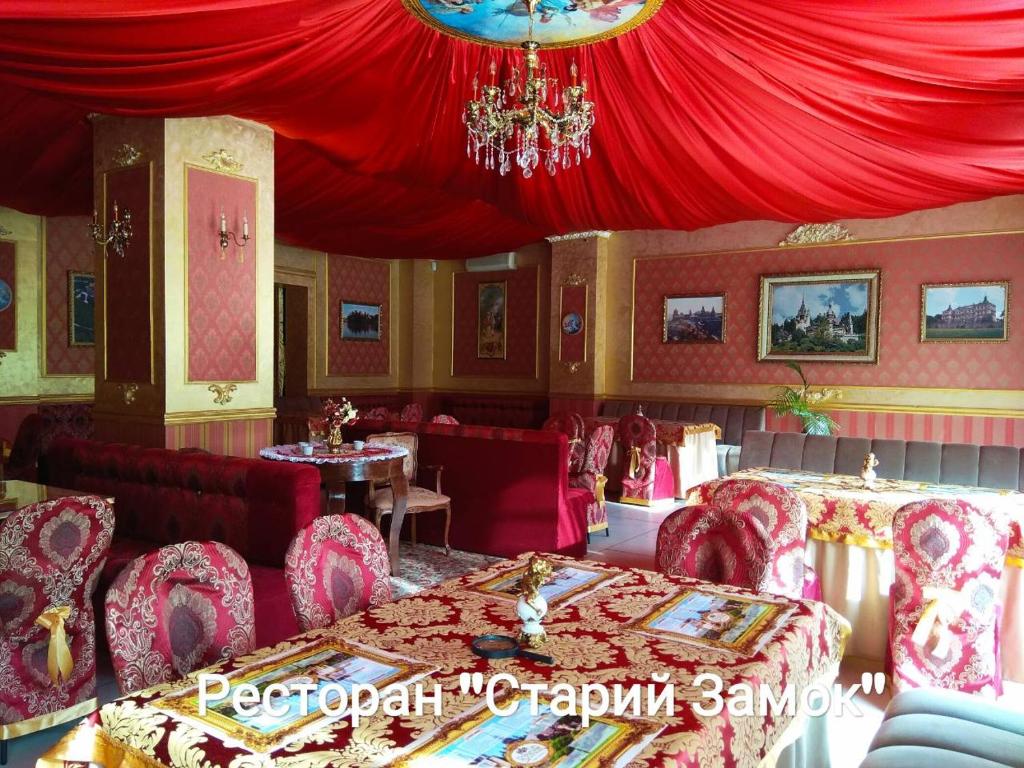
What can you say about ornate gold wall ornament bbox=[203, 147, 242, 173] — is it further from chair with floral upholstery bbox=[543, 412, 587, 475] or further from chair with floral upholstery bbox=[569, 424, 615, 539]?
chair with floral upholstery bbox=[569, 424, 615, 539]

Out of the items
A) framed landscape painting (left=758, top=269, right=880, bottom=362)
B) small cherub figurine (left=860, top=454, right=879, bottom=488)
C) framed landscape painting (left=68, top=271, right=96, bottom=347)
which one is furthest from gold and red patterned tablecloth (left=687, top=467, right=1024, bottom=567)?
framed landscape painting (left=68, top=271, right=96, bottom=347)

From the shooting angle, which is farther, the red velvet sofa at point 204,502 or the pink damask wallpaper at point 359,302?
the pink damask wallpaper at point 359,302

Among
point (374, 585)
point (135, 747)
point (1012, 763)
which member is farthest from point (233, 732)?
point (1012, 763)

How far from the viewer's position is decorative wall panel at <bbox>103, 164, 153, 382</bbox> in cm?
521

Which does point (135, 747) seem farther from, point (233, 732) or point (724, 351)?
point (724, 351)

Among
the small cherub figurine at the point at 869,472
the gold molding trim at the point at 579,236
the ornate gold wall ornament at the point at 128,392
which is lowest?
the small cherub figurine at the point at 869,472

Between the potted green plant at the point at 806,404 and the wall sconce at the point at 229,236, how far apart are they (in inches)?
253

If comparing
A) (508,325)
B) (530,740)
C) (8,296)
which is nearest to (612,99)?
(530,740)

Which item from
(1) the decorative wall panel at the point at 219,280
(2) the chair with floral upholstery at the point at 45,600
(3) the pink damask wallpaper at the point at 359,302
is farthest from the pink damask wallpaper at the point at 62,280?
(2) the chair with floral upholstery at the point at 45,600

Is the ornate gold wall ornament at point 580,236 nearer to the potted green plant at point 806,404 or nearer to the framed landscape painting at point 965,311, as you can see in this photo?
the potted green plant at point 806,404

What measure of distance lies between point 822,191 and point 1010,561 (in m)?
3.53

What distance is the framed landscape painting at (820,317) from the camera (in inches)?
346

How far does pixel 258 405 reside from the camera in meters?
5.82

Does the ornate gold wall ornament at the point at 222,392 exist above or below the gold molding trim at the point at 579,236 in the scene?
below
